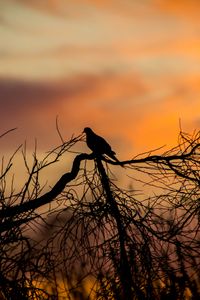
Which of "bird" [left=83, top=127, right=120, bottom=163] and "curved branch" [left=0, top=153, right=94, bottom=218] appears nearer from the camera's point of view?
"curved branch" [left=0, top=153, right=94, bottom=218]

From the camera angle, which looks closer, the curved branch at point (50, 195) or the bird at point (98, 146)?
the curved branch at point (50, 195)

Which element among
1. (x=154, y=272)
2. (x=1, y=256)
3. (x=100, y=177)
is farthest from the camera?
(x=100, y=177)

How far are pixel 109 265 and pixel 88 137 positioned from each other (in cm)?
207

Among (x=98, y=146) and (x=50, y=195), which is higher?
(x=98, y=146)

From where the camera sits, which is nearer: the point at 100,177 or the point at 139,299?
the point at 139,299

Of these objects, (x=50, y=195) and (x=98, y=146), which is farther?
(x=98, y=146)

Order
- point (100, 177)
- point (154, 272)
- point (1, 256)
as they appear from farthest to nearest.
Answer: point (100, 177), point (154, 272), point (1, 256)

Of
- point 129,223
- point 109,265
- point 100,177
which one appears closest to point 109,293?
point 109,265

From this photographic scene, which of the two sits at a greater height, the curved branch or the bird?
the bird

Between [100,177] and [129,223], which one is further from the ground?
[100,177]

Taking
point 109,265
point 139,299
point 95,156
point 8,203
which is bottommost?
point 139,299

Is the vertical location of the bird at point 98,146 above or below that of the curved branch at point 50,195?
above

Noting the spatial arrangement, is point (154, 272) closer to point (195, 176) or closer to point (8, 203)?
point (195, 176)

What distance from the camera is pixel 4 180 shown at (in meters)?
9.98
